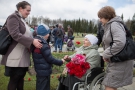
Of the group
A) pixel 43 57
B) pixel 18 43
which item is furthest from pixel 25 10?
pixel 43 57

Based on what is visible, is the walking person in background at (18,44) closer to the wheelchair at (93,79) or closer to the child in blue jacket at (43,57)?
the child in blue jacket at (43,57)

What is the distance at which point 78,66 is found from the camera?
3363 mm

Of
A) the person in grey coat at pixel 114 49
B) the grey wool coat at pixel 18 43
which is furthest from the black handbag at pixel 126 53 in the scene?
the grey wool coat at pixel 18 43

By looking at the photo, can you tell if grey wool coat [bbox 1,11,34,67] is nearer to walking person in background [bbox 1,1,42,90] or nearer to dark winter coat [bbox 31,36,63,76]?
walking person in background [bbox 1,1,42,90]

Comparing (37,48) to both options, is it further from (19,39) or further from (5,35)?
(5,35)

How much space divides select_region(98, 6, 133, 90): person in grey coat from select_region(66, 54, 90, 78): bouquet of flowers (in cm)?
50

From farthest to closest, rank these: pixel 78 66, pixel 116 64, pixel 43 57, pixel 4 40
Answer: pixel 78 66
pixel 43 57
pixel 4 40
pixel 116 64

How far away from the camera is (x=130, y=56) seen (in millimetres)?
2771

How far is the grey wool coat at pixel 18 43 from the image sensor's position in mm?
3084

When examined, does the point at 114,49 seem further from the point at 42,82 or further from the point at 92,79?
the point at 42,82

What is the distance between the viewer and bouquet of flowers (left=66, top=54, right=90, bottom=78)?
3321 millimetres

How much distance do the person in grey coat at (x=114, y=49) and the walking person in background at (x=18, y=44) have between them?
1.13 meters

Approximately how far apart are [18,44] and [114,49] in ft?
5.40

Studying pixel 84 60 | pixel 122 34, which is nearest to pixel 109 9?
pixel 122 34
